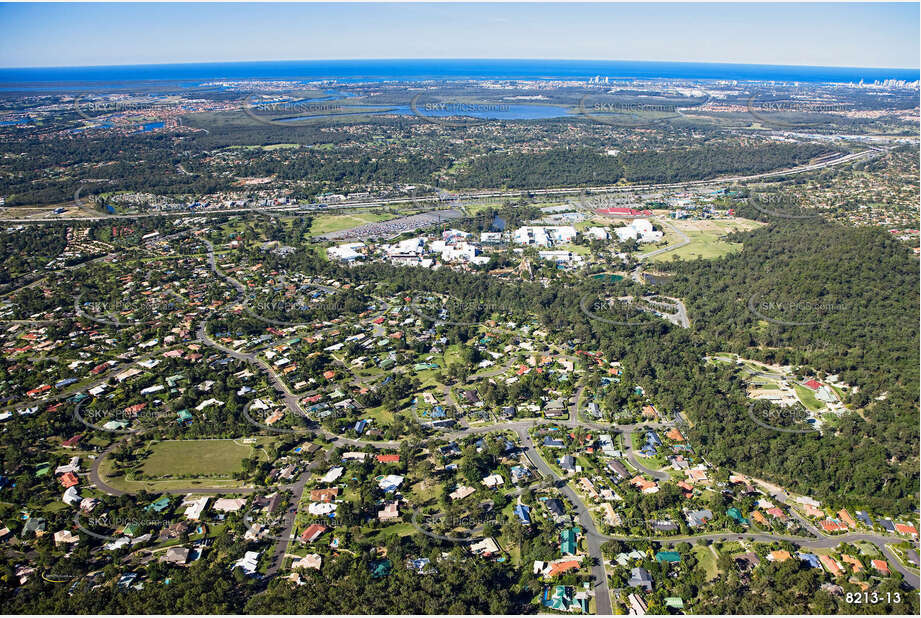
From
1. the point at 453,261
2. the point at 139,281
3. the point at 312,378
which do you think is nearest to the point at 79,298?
the point at 139,281

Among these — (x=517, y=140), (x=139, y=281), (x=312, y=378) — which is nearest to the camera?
(x=312, y=378)

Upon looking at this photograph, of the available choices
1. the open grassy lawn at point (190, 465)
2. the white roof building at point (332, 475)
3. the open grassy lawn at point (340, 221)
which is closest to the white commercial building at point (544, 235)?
the open grassy lawn at point (340, 221)

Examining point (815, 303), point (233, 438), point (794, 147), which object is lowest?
point (233, 438)

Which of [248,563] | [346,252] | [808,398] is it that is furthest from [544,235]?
[248,563]

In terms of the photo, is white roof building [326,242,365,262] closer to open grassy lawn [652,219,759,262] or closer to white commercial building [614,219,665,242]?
white commercial building [614,219,665,242]

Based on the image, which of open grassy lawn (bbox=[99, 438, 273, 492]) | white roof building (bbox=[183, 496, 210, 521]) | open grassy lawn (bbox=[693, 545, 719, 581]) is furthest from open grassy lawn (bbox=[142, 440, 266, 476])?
open grassy lawn (bbox=[693, 545, 719, 581])

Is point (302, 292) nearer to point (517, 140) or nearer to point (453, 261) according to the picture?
point (453, 261)

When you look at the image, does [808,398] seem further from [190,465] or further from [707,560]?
[190,465]

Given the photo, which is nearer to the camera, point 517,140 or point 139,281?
point 139,281
